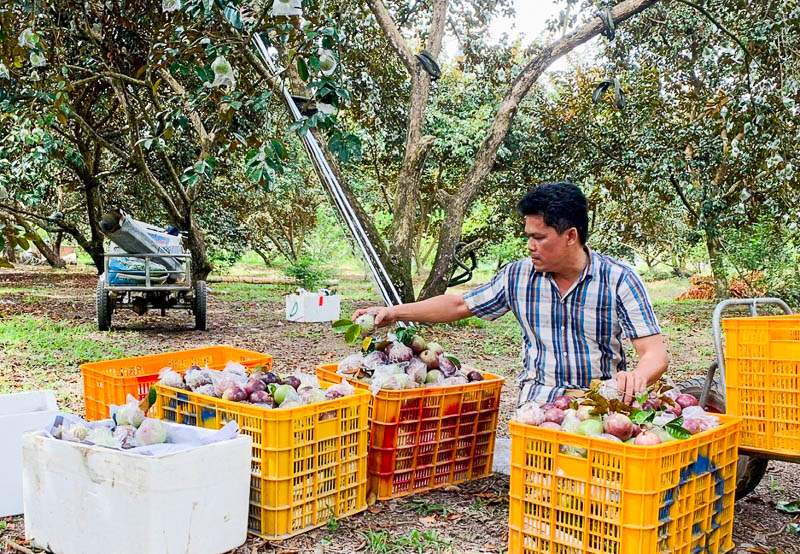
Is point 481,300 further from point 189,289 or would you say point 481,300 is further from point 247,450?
point 189,289

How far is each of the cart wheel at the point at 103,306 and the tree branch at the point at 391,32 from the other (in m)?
4.70

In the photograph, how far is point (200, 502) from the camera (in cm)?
291

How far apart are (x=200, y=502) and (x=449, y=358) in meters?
1.59

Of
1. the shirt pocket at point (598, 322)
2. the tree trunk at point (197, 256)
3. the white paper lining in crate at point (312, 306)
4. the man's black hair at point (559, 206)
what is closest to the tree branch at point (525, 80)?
the white paper lining in crate at point (312, 306)

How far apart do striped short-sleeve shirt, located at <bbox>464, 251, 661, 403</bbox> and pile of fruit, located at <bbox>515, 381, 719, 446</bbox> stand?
384mm

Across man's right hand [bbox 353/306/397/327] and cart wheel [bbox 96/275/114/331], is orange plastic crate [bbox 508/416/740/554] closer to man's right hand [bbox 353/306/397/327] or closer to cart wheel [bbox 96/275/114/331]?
man's right hand [bbox 353/306/397/327]

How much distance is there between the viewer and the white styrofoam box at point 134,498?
9.13ft

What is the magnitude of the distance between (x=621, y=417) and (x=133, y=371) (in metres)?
2.65

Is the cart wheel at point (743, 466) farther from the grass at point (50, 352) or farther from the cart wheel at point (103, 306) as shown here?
the cart wheel at point (103, 306)

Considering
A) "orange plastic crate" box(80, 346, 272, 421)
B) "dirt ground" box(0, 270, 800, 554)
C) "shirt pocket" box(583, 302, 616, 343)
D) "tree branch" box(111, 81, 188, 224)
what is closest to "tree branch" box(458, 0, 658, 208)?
"dirt ground" box(0, 270, 800, 554)

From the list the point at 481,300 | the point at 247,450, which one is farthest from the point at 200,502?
the point at 481,300

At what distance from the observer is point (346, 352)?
8.78 metres

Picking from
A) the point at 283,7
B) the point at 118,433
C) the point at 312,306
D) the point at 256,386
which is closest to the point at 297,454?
the point at 256,386

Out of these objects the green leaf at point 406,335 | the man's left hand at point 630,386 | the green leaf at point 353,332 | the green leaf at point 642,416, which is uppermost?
the green leaf at point 353,332
